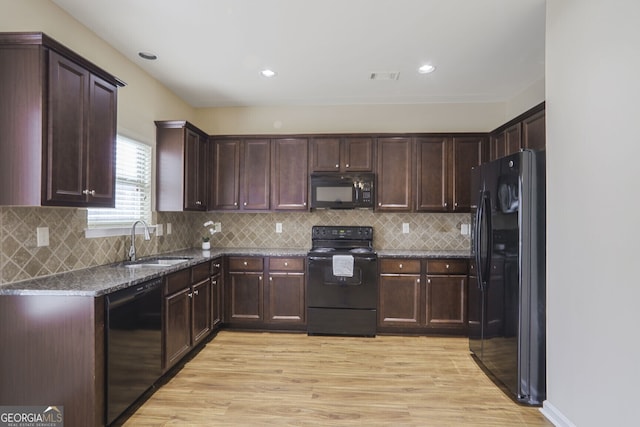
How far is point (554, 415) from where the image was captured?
7.22 ft

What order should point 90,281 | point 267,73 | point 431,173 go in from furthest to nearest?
point 431,173, point 267,73, point 90,281

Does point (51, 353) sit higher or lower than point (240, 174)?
lower

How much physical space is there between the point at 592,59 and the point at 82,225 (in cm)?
357

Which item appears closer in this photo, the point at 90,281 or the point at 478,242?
the point at 90,281

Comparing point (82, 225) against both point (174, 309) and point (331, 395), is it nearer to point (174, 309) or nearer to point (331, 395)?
point (174, 309)

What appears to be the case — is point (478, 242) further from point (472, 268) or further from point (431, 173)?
point (431, 173)

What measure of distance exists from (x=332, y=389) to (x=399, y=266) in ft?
5.28

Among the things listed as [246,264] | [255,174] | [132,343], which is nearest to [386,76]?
[255,174]

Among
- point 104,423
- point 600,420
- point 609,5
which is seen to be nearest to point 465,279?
point 600,420

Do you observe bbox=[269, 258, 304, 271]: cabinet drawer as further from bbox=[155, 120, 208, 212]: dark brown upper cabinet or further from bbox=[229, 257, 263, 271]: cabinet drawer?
bbox=[155, 120, 208, 212]: dark brown upper cabinet

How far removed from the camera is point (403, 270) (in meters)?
3.78

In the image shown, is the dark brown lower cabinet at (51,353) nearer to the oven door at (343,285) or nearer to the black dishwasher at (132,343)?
the black dishwasher at (132,343)

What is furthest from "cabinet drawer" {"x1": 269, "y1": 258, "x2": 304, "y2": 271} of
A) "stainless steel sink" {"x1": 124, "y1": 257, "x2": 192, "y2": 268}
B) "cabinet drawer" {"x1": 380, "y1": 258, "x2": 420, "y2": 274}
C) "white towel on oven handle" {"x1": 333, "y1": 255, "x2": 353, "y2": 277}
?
"stainless steel sink" {"x1": 124, "y1": 257, "x2": 192, "y2": 268}

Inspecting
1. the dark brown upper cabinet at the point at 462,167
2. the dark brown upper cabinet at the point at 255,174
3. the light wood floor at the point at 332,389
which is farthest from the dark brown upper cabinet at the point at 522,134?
the dark brown upper cabinet at the point at 255,174
